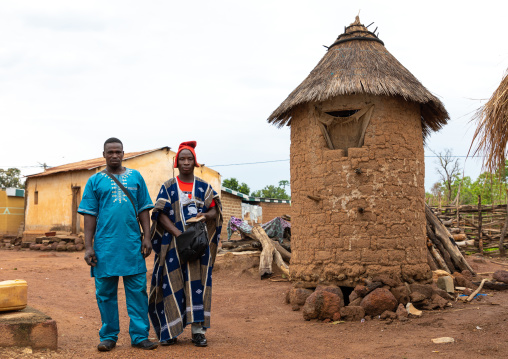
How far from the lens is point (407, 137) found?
21.0 ft

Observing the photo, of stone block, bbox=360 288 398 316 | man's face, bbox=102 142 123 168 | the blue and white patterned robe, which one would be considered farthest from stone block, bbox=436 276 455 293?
man's face, bbox=102 142 123 168

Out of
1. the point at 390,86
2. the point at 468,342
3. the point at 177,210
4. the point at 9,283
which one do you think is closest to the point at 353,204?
the point at 390,86

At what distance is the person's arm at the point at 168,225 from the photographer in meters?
3.93

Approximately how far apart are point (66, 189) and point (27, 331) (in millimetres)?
13384

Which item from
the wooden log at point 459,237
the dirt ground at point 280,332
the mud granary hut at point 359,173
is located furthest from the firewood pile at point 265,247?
the wooden log at point 459,237

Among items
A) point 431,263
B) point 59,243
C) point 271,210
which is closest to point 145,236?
point 431,263

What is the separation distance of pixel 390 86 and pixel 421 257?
2344 mm

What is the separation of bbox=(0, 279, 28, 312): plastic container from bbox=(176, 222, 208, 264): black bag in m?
1.25

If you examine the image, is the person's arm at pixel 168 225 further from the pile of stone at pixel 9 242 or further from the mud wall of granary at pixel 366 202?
the pile of stone at pixel 9 242

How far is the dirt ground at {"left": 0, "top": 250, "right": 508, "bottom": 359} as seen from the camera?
3.93 meters

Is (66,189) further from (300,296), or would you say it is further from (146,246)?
(146,246)

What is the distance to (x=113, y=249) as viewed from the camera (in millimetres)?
3707

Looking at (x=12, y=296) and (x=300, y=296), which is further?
(x=300, y=296)

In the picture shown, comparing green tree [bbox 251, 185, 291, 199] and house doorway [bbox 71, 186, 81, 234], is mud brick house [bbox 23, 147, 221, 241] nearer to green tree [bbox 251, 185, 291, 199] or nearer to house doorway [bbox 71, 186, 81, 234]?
house doorway [bbox 71, 186, 81, 234]
